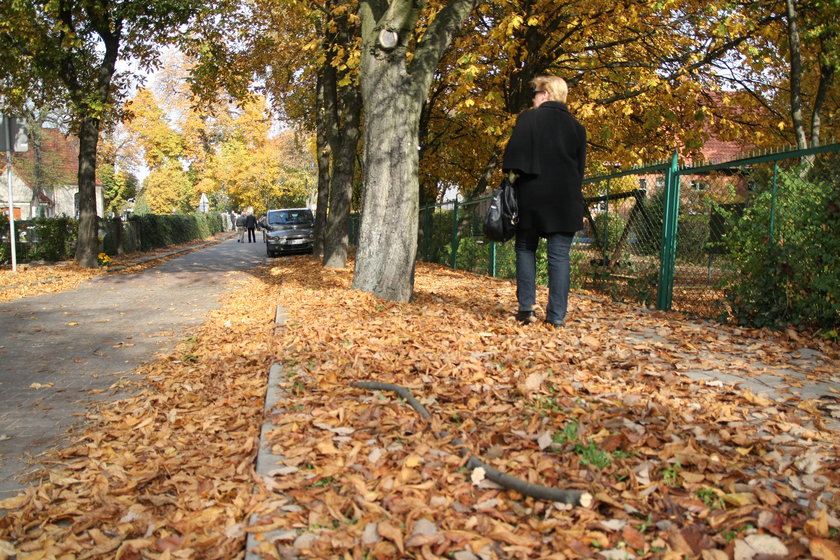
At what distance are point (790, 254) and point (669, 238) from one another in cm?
194

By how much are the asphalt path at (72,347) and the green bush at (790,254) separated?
5.49 meters

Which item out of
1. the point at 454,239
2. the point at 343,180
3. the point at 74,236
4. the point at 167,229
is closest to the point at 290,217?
the point at 74,236

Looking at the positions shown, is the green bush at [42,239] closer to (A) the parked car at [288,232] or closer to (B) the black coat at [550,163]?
(A) the parked car at [288,232]

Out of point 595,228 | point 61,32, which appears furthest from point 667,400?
point 61,32

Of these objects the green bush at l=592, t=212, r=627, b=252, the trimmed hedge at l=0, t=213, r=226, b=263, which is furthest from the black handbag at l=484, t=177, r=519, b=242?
the trimmed hedge at l=0, t=213, r=226, b=263

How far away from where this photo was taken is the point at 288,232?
2411cm

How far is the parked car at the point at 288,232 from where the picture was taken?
23.8 metres

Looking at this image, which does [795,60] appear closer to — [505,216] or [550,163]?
[550,163]

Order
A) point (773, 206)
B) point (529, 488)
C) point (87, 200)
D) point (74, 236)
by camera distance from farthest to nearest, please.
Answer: point (74, 236), point (87, 200), point (773, 206), point (529, 488)

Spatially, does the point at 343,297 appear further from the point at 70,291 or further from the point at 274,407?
the point at 70,291

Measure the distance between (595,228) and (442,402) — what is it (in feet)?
19.7

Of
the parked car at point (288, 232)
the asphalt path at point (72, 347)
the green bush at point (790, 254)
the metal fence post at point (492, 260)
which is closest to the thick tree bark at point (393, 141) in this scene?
the asphalt path at point (72, 347)

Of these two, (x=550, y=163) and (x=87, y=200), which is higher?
(x=87, y=200)

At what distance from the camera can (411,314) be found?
6.45m
